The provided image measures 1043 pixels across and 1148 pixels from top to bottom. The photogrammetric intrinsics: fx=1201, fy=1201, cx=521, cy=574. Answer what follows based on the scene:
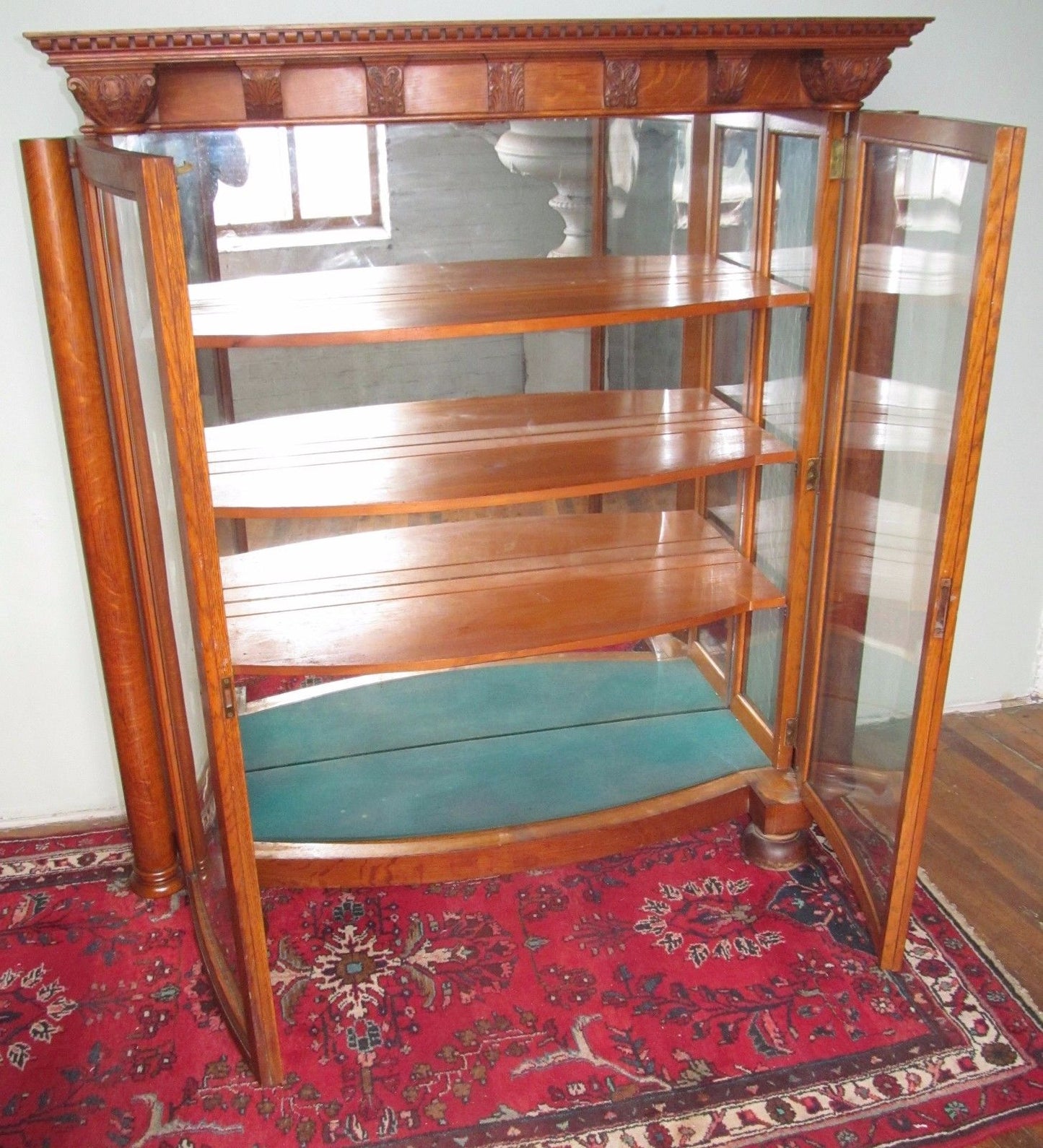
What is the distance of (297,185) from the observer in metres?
2.00

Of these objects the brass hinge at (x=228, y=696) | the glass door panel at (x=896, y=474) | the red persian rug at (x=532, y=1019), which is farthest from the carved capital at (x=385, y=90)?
the red persian rug at (x=532, y=1019)

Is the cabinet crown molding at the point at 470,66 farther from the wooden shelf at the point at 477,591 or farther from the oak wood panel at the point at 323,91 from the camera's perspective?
the wooden shelf at the point at 477,591

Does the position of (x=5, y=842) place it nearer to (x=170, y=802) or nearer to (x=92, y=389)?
(x=170, y=802)

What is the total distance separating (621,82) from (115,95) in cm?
77

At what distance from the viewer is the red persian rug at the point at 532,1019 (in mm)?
1911

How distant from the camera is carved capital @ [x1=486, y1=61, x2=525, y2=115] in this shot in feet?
6.14

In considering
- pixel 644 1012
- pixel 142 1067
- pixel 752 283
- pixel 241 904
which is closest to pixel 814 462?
pixel 752 283

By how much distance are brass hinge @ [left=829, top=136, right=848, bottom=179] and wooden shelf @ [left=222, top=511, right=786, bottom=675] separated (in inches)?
30.3

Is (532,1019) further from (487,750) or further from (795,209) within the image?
(795,209)

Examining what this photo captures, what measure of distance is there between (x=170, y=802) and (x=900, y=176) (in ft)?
5.84

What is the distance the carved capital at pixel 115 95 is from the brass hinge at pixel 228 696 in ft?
2.79

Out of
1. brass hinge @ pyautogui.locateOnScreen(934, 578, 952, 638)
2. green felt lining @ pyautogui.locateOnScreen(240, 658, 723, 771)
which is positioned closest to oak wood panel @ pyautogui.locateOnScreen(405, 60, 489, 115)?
brass hinge @ pyautogui.locateOnScreen(934, 578, 952, 638)

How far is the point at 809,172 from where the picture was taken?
210 cm

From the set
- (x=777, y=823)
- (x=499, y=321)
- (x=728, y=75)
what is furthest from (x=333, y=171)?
(x=777, y=823)
